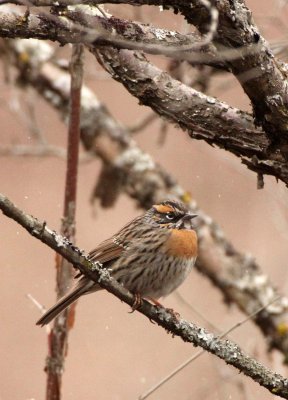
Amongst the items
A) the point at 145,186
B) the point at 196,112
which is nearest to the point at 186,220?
the point at 145,186

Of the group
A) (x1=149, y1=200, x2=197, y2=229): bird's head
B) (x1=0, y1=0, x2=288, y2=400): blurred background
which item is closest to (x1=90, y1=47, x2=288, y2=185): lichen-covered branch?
(x1=149, y1=200, x2=197, y2=229): bird's head

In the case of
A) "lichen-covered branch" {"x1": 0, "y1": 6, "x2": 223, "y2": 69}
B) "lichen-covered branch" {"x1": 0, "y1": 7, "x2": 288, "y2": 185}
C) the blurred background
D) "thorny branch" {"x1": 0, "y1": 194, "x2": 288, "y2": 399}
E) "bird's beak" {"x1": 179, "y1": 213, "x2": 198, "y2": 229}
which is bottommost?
the blurred background

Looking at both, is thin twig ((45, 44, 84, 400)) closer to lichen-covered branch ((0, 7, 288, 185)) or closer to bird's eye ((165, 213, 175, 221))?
bird's eye ((165, 213, 175, 221))

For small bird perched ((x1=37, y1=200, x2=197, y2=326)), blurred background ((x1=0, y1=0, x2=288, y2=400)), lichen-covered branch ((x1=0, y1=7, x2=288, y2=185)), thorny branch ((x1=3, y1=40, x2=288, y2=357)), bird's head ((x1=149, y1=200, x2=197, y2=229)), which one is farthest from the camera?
blurred background ((x1=0, y1=0, x2=288, y2=400))

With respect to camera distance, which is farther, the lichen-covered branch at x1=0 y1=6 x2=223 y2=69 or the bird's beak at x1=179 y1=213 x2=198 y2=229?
the bird's beak at x1=179 y1=213 x2=198 y2=229

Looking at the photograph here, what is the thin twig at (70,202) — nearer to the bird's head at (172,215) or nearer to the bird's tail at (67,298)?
the bird's tail at (67,298)

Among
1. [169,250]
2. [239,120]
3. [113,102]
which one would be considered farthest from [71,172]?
[113,102]

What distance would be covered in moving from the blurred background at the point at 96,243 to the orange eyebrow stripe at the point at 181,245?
1.98m

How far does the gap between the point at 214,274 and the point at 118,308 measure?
185cm

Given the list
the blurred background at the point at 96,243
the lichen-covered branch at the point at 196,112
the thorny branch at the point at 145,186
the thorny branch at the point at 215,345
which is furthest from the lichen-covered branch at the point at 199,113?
the blurred background at the point at 96,243

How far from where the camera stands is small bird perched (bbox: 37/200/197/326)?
500 centimetres

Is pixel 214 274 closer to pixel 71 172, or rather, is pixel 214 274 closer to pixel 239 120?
pixel 71 172

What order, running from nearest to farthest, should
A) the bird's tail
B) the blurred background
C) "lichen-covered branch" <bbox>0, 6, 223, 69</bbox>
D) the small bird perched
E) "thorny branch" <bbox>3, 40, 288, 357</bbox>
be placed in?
"lichen-covered branch" <bbox>0, 6, 223, 69</bbox> → the bird's tail → the small bird perched → "thorny branch" <bbox>3, 40, 288, 357</bbox> → the blurred background

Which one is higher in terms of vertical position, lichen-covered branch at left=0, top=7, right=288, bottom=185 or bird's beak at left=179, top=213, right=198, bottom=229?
lichen-covered branch at left=0, top=7, right=288, bottom=185
